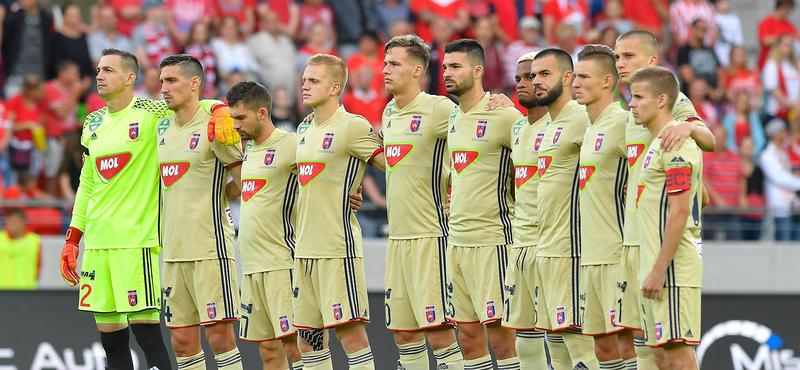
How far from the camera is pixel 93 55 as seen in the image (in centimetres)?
1341

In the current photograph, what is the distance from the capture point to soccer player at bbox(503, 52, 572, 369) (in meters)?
7.45

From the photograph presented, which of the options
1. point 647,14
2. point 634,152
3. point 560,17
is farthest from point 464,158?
point 647,14

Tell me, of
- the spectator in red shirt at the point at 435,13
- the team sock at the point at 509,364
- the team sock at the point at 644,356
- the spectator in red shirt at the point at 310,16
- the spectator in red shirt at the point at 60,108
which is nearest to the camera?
the team sock at the point at 644,356

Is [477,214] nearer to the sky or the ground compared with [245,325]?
nearer to the sky

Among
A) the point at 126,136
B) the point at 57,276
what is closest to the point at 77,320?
the point at 57,276

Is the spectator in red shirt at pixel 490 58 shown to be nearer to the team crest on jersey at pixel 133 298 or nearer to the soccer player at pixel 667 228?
the team crest on jersey at pixel 133 298

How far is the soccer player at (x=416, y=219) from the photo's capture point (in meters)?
7.65

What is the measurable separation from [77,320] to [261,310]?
3.93 metres

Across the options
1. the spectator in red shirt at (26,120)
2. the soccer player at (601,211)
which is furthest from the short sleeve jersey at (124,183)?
the spectator in red shirt at (26,120)

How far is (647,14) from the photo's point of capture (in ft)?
53.3

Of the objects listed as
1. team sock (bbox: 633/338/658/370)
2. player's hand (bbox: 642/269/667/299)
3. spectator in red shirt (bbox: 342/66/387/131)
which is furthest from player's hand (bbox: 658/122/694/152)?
spectator in red shirt (bbox: 342/66/387/131)

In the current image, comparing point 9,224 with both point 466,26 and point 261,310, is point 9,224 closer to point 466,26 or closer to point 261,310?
point 261,310

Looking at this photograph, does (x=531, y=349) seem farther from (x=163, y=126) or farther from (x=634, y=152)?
(x=163, y=126)

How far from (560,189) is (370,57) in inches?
291
